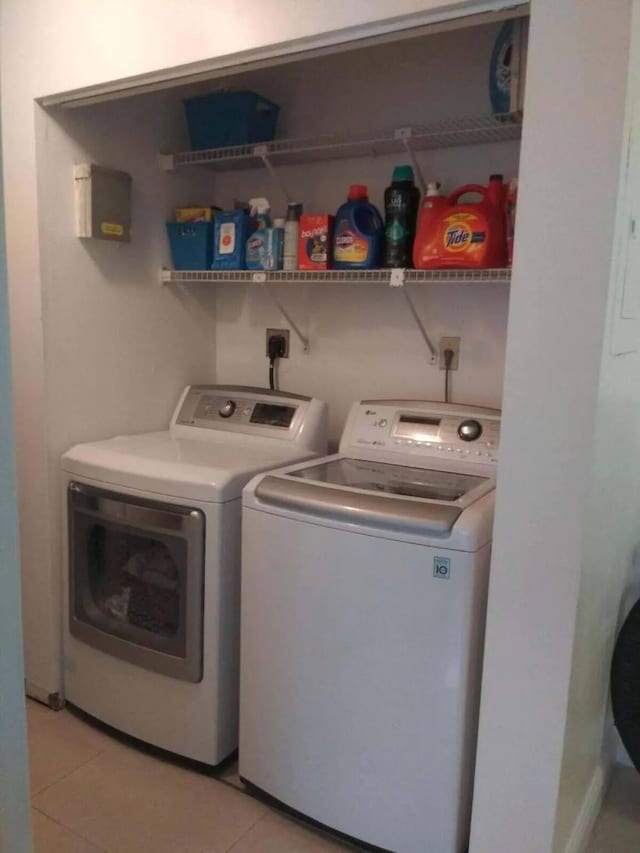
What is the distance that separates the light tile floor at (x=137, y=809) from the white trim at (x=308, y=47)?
1954 millimetres

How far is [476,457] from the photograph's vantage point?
1.92m

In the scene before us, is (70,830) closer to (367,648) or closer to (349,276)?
(367,648)

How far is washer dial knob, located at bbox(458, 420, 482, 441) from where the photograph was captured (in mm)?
1948

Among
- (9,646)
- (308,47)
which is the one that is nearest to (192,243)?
(308,47)

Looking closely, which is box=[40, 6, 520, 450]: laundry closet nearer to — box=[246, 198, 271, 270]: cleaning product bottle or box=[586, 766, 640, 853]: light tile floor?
box=[246, 198, 271, 270]: cleaning product bottle

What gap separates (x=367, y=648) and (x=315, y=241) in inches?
49.1

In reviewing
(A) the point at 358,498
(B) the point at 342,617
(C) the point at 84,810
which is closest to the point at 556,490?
(A) the point at 358,498

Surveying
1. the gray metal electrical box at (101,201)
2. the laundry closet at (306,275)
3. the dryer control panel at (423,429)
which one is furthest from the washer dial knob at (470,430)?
the gray metal electrical box at (101,201)

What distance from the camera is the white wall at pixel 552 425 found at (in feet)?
3.67

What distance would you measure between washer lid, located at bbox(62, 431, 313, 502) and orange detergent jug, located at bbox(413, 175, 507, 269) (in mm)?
761

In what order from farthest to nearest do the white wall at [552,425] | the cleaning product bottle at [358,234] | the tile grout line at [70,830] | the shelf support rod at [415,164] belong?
1. the cleaning product bottle at [358,234]
2. the shelf support rod at [415,164]
3. the tile grout line at [70,830]
4. the white wall at [552,425]

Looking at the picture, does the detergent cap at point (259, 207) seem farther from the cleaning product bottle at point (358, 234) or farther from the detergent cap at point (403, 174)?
the detergent cap at point (403, 174)

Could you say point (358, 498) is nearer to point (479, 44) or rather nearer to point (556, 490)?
point (556, 490)

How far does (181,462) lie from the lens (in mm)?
1945
